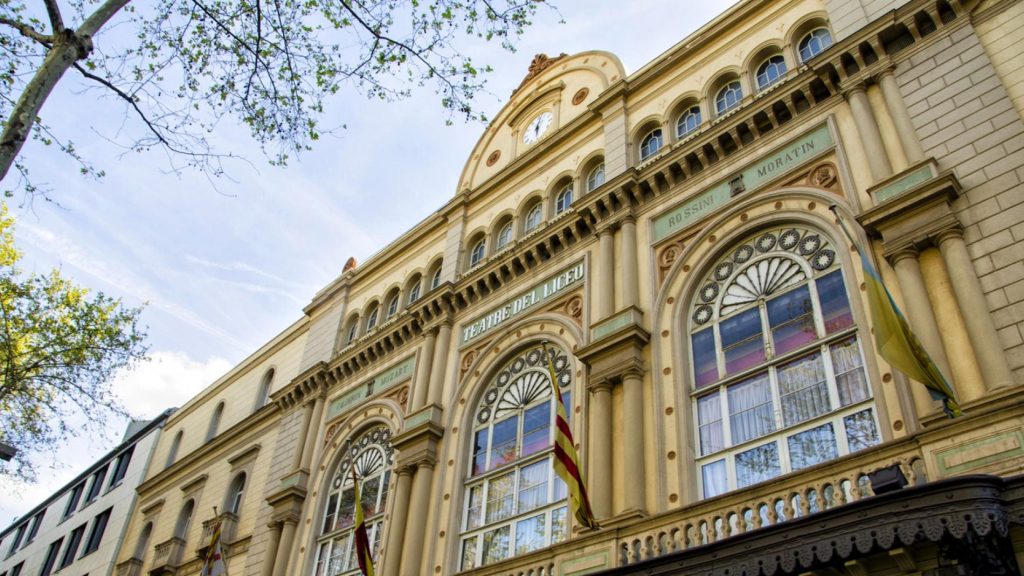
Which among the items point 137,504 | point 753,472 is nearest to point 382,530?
point 753,472

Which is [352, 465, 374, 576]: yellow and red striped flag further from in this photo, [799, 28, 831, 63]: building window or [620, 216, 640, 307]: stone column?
[799, 28, 831, 63]: building window

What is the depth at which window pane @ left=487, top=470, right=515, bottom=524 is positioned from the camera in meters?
17.9

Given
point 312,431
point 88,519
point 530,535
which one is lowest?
point 530,535

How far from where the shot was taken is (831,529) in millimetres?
10023

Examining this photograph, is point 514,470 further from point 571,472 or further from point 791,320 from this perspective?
point 791,320

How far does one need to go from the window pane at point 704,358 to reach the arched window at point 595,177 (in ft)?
23.2

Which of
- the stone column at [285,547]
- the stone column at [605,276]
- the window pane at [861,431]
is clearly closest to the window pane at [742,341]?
the window pane at [861,431]

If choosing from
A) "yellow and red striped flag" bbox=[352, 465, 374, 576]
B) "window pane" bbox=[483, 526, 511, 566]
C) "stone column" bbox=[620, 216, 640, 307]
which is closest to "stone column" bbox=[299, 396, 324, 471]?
"yellow and red striped flag" bbox=[352, 465, 374, 576]

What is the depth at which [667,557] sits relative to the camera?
11.7 m

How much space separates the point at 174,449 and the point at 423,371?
19.1 m

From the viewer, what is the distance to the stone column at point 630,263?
1795 cm

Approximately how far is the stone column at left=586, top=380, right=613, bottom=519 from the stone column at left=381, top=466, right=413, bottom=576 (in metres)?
5.64

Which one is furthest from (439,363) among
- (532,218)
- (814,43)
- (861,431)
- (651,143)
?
(814,43)

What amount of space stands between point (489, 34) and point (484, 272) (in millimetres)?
9042
